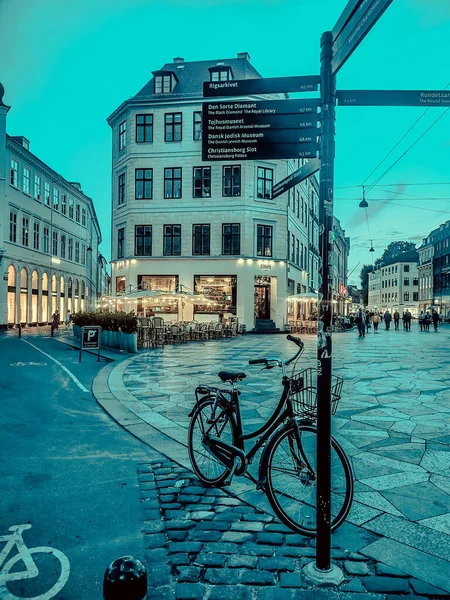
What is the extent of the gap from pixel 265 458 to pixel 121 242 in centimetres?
3198

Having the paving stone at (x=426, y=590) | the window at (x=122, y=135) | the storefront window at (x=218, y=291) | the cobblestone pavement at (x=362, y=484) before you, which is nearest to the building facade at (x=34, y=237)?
the window at (x=122, y=135)

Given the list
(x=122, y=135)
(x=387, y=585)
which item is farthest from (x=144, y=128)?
(x=387, y=585)

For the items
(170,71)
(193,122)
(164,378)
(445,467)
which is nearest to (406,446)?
(445,467)

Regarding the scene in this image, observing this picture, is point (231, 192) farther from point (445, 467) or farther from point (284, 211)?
point (445, 467)

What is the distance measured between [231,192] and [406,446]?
27904 mm

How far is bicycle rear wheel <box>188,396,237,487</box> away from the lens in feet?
14.3

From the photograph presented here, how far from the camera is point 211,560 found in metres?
3.15

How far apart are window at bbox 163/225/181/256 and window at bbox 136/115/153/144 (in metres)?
6.46

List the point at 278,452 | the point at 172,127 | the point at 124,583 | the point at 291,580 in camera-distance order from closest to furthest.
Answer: the point at 124,583 < the point at 291,580 < the point at 278,452 < the point at 172,127

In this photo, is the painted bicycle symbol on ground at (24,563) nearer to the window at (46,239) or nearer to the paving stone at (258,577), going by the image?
the paving stone at (258,577)

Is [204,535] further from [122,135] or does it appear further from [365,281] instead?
[365,281]

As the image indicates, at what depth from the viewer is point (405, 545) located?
10.9ft

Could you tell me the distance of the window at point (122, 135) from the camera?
111 ft

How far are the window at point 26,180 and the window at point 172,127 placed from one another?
13757 mm
